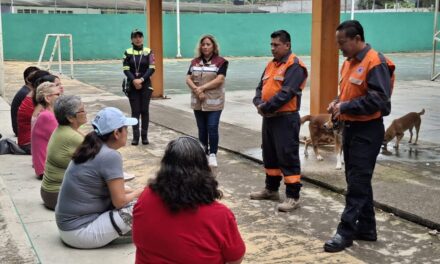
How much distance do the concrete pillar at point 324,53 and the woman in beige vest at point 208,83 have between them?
2080mm

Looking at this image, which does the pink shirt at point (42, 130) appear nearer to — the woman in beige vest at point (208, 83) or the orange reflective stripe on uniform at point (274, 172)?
the woman in beige vest at point (208, 83)

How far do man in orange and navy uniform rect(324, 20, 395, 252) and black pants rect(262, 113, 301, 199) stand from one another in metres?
0.95

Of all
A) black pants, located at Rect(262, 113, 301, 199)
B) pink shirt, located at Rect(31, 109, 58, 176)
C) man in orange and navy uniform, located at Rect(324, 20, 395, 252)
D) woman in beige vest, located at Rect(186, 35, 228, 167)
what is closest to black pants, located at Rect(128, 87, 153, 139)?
woman in beige vest, located at Rect(186, 35, 228, 167)

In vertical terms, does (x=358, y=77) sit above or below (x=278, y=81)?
above

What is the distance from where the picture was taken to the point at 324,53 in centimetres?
884

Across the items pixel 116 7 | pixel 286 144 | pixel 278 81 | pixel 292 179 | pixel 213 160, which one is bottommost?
pixel 213 160

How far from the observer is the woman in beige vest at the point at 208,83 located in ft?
24.0

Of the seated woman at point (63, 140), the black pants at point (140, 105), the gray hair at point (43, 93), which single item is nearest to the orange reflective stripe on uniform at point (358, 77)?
the seated woman at point (63, 140)

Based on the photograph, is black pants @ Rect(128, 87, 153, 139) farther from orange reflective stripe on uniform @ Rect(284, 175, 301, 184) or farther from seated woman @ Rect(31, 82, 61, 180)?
orange reflective stripe on uniform @ Rect(284, 175, 301, 184)

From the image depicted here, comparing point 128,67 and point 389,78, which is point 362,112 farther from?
point 128,67

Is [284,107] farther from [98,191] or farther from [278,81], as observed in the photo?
[98,191]

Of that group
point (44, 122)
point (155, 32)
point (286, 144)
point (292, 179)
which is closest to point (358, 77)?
point (286, 144)

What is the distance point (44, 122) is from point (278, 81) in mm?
2628

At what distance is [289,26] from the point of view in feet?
121
